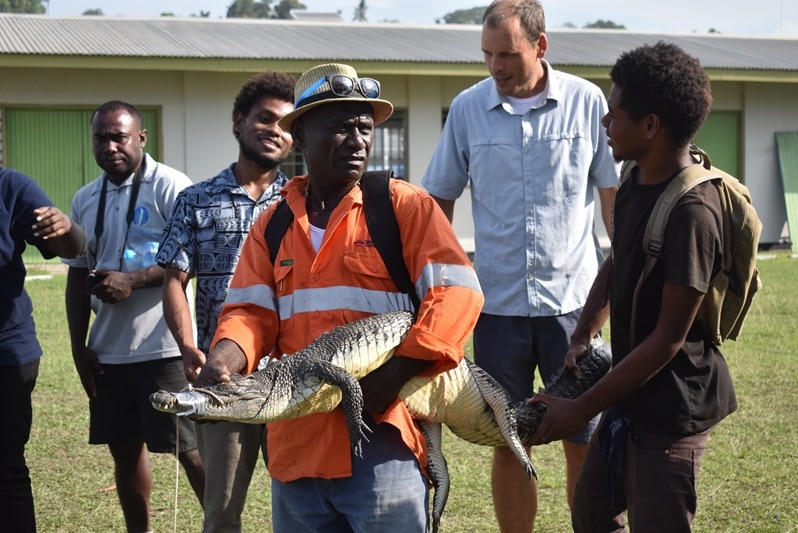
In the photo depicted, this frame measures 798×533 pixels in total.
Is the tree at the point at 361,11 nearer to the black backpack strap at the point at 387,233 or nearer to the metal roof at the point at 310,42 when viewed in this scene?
the metal roof at the point at 310,42

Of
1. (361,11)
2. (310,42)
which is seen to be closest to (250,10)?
(361,11)

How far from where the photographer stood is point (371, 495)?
120 inches

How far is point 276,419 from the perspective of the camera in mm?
2977

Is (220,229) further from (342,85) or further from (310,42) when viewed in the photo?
(310,42)

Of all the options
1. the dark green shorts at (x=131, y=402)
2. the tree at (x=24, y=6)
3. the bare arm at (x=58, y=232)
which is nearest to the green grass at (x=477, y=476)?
the dark green shorts at (x=131, y=402)

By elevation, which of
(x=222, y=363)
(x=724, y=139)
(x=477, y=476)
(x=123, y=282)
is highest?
(x=222, y=363)

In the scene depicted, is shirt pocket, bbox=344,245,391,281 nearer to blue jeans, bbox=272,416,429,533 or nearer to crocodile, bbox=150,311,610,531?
crocodile, bbox=150,311,610,531

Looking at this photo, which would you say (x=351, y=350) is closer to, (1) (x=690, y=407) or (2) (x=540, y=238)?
(1) (x=690, y=407)

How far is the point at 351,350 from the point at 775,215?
21.1 metres

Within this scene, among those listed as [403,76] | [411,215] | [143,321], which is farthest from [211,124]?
[411,215]

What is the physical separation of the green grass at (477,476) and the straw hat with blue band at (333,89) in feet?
9.25

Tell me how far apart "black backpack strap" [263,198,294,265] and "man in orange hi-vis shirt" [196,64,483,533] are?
3 centimetres

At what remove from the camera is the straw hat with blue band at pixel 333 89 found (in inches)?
125

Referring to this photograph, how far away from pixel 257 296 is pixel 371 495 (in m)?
0.73
